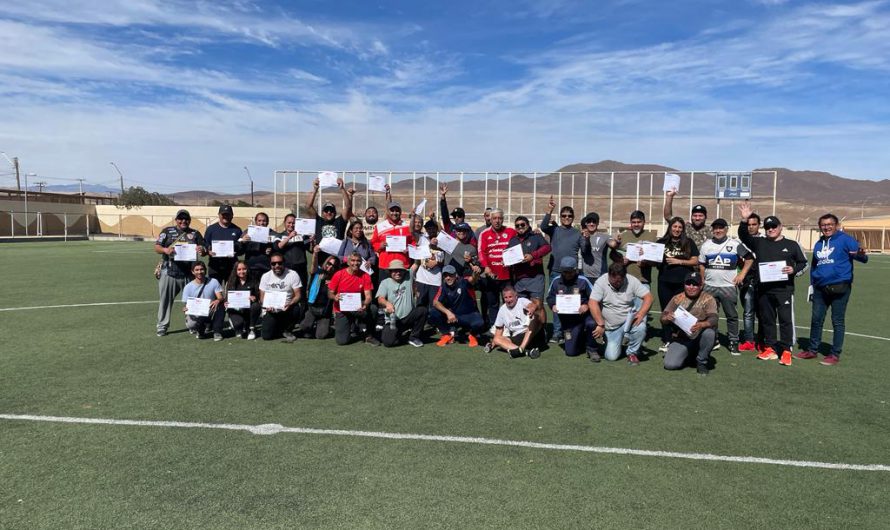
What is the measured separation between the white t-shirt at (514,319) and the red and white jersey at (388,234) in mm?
1988

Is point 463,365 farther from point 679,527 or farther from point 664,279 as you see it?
point 679,527

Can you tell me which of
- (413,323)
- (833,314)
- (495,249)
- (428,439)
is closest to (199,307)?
(413,323)

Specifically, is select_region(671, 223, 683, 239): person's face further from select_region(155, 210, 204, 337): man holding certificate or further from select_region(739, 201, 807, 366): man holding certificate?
select_region(155, 210, 204, 337): man holding certificate

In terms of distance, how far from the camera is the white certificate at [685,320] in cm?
773

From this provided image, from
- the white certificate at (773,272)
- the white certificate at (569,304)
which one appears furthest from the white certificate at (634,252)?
the white certificate at (773,272)

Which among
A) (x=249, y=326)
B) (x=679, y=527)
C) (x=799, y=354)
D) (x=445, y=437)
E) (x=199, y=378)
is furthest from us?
(x=249, y=326)

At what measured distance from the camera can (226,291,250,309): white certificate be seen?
9391 mm

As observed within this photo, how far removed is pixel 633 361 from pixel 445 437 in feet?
12.5

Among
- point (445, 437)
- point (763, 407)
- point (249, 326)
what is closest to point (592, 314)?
point (763, 407)

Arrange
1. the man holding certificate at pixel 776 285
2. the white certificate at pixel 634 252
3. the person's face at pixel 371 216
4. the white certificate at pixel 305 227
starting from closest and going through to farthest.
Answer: the man holding certificate at pixel 776 285
the white certificate at pixel 634 252
the white certificate at pixel 305 227
the person's face at pixel 371 216

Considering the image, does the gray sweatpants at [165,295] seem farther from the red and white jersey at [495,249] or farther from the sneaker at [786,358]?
the sneaker at [786,358]

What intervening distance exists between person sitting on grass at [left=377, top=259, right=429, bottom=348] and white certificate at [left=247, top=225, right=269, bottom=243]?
86.7 inches

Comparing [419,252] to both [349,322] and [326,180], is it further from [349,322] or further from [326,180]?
[326,180]

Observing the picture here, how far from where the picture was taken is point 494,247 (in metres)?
9.46
